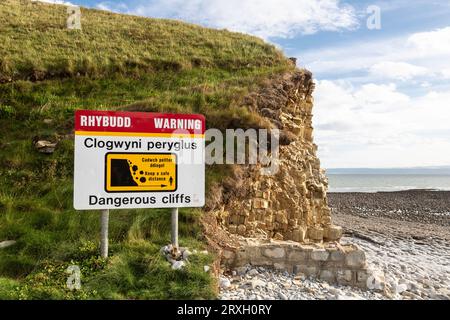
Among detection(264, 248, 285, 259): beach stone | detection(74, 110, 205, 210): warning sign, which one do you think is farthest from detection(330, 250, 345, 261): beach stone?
detection(74, 110, 205, 210): warning sign

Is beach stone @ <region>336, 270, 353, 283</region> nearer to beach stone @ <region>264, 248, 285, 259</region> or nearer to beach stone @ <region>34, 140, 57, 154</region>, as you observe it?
beach stone @ <region>264, 248, 285, 259</region>

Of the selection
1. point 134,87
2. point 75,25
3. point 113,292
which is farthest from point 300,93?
point 75,25

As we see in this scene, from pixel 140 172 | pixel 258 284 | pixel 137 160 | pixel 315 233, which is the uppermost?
pixel 137 160

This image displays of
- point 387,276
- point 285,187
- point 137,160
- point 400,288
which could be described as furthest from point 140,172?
point 387,276

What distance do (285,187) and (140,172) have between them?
5.91 meters

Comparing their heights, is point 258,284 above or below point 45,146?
below

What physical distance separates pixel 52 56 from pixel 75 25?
6.01 meters

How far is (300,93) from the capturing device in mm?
16922

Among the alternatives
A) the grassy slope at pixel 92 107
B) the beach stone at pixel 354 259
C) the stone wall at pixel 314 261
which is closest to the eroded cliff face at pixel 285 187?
the grassy slope at pixel 92 107

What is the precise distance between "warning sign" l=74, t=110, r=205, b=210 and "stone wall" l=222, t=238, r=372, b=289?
1.65m

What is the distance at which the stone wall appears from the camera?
9055mm

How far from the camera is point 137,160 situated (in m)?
8.26

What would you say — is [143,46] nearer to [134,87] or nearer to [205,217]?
[134,87]

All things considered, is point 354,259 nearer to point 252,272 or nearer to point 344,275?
point 344,275
